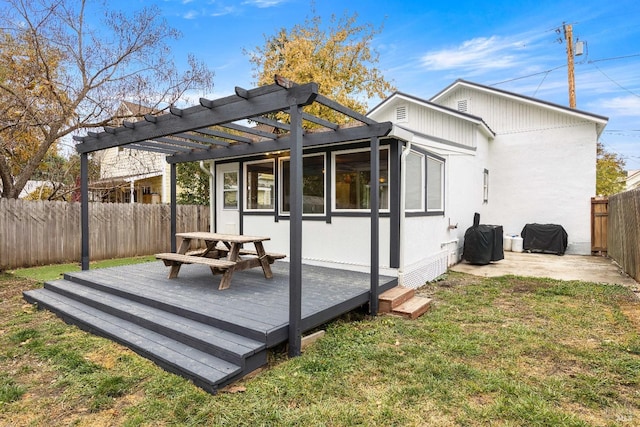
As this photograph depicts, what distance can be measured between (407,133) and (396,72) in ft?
44.5

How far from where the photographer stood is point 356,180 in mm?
6035

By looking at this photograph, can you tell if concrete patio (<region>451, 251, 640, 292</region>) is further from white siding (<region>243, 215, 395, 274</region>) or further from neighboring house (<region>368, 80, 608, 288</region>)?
white siding (<region>243, 215, 395, 274</region>)

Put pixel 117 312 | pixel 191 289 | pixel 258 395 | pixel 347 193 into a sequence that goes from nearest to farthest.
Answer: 1. pixel 258 395
2. pixel 117 312
3. pixel 191 289
4. pixel 347 193

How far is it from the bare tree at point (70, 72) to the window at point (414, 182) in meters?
6.60

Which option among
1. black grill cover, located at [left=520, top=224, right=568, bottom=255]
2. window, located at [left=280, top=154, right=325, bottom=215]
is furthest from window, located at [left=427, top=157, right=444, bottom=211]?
black grill cover, located at [left=520, top=224, right=568, bottom=255]

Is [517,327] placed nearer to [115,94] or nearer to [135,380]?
[135,380]

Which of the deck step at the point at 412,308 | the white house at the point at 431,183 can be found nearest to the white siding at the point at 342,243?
the white house at the point at 431,183

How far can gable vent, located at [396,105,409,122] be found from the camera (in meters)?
12.3

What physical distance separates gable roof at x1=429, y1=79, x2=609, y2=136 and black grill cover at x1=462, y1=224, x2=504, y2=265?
4899 millimetres

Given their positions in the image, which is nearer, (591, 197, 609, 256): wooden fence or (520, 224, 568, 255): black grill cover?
(591, 197, 609, 256): wooden fence

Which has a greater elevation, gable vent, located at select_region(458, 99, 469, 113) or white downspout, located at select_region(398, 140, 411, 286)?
gable vent, located at select_region(458, 99, 469, 113)

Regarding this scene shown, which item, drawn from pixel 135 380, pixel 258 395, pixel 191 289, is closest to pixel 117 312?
pixel 191 289

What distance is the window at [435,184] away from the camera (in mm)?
6736

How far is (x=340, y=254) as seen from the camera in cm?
618
